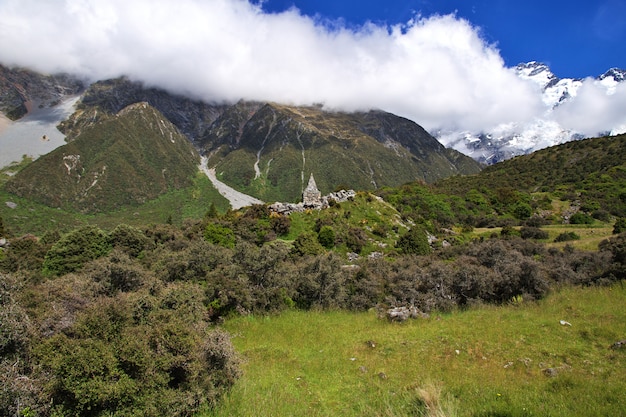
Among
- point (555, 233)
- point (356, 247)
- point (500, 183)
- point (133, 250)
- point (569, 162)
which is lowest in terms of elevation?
point (133, 250)

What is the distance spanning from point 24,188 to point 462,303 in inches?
6716

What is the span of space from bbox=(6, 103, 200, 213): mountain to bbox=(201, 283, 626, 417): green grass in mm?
160799

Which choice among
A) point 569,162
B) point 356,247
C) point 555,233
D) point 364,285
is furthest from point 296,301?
point 569,162

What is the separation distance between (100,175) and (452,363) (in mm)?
186310

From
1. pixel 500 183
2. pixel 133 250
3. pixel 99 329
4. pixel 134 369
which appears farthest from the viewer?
pixel 500 183

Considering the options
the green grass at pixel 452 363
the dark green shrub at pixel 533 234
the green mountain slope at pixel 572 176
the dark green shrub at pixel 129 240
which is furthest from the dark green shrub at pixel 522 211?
the dark green shrub at pixel 129 240

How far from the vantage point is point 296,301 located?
14.8m

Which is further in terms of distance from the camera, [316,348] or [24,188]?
[24,188]

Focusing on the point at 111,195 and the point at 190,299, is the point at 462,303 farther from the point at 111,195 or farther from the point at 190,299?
the point at 111,195

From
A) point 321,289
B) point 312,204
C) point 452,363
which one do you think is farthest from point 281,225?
point 452,363

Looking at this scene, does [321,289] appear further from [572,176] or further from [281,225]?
[572,176]

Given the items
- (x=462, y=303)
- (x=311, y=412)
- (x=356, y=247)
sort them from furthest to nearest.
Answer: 1. (x=356, y=247)
2. (x=462, y=303)
3. (x=311, y=412)

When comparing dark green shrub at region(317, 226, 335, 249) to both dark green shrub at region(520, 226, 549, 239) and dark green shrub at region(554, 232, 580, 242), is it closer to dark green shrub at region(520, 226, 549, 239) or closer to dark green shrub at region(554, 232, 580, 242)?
dark green shrub at region(520, 226, 549, 239)

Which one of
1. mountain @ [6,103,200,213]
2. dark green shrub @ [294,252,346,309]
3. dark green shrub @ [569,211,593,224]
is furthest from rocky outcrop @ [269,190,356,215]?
mountain @ [6,103,200,213]
